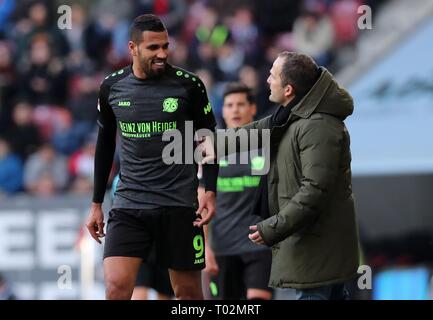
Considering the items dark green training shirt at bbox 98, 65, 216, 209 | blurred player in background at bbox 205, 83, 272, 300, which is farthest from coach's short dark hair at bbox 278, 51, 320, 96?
blurred player in background at bbox 205, 83, 272, 300

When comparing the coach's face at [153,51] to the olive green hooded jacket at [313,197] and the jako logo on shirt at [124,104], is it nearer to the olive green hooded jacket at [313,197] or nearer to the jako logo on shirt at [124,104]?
the jako logo on shirt at [124,104]

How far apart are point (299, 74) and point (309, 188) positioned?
0.75 metres

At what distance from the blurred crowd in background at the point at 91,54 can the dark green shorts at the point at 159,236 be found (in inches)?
256

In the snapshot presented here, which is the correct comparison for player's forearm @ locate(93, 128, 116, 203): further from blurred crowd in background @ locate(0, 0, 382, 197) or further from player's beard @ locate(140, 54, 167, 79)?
blurred crowd in background @ locate(0, 0, 382, 197)

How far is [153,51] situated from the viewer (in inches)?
284

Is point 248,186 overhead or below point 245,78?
below

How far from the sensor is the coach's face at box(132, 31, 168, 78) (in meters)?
7.20

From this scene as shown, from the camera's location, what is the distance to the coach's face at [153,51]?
23.6 feet

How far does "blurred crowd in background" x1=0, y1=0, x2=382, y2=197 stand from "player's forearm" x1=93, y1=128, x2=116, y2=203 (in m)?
6.26

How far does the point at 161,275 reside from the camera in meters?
9.52

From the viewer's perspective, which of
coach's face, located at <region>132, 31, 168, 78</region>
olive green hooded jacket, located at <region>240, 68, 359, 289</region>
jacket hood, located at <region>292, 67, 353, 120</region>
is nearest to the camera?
olive green hooded jacket, located at <region>240, 68, 359, 289</region>

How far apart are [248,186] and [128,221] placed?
2.21m
